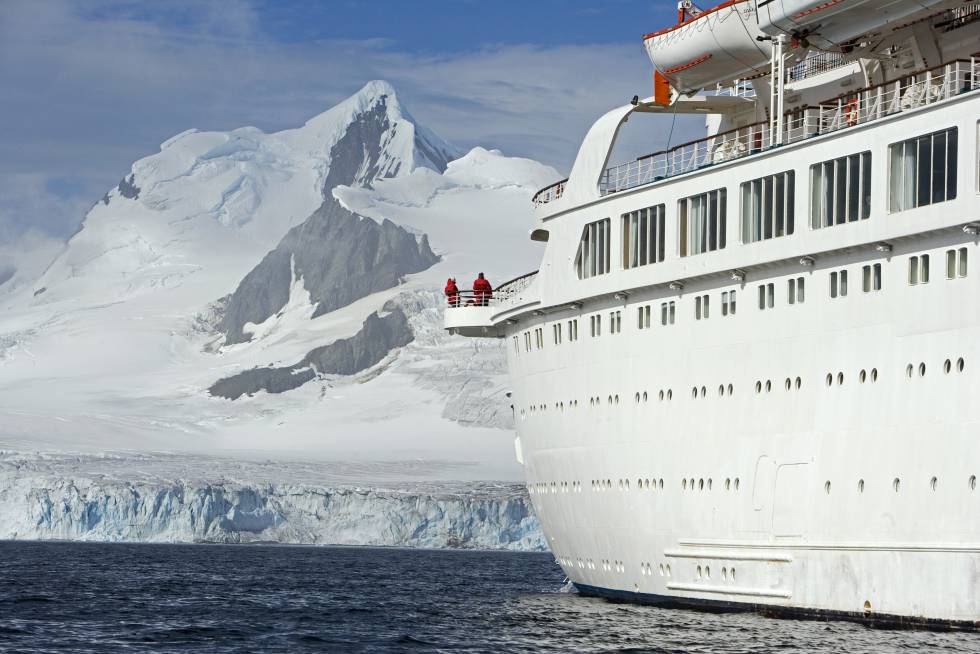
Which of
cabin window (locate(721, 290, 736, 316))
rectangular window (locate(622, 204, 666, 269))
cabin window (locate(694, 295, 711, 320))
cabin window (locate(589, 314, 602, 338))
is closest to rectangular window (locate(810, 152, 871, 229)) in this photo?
cabin window (locate(721, 290, 736, 316))

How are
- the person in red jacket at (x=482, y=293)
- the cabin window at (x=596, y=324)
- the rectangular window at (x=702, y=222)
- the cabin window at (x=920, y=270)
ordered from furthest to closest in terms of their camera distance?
the person in red jacket at (x=482, y=293) < the cabin window at (x=596, y=324) < the rectangular window at (x=702, y=222) < the cabin window at (x=920, y=270)

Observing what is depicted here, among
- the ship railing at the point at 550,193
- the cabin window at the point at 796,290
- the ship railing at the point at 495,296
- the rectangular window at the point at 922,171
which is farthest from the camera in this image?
the ship railing at the point at 495,296

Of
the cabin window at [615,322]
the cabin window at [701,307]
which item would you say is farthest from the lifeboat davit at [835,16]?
the cabin window at [615,322]

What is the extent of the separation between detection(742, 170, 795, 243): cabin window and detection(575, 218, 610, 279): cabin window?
15.1 feet

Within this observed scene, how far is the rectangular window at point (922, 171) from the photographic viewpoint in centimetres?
2312

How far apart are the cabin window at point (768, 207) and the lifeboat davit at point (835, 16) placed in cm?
283

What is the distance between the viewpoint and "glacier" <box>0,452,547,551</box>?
108375mm

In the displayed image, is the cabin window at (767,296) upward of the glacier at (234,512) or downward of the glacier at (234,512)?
upward

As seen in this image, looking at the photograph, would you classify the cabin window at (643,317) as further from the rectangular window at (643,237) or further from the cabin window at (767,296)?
the cabin window at (767,296)

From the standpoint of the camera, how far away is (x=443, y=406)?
194125 millimetres

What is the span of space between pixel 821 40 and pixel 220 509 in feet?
291

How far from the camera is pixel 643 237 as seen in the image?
3039 cm

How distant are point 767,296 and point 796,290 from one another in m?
0.78

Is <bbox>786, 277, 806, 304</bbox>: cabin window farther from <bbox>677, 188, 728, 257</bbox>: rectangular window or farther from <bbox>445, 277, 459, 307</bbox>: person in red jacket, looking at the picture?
<bbox>445, 277, 459, 307</bbox>: person in red jacket
